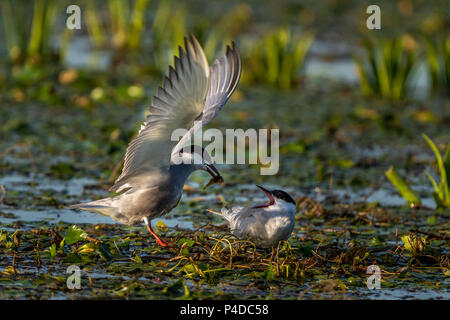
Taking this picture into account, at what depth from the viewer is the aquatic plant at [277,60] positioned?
42.1 feet

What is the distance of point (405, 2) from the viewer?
1836 centimetres

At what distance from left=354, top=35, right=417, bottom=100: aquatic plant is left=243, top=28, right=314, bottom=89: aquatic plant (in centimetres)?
105

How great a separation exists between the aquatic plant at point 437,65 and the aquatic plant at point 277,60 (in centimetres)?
190

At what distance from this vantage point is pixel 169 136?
611cm

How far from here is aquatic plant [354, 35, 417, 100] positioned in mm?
12188

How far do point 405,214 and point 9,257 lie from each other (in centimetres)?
396

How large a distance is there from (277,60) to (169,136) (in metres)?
7.21

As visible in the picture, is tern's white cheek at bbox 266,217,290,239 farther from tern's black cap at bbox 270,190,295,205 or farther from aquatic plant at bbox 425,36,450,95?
aquatic plant at bbox 425,36,450,95

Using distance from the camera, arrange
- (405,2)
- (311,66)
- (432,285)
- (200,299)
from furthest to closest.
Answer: (405,2) < (311,66) < (432,285) < (200,299)

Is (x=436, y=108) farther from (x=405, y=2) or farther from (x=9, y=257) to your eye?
(x=9, y=257)

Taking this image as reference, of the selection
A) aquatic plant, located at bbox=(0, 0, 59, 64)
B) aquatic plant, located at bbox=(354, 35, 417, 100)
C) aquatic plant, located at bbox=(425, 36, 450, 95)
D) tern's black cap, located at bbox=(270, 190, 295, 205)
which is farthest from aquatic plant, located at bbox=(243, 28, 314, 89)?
tern's black cap, located at bbox=(270, 190, 295, 205)

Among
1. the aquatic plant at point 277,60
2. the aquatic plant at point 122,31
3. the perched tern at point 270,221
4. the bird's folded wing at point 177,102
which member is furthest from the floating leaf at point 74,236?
the aquatic plant at point 122,31

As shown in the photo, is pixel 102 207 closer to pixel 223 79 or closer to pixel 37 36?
pixel 223 79

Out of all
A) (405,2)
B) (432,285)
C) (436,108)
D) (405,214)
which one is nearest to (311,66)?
(436,108)
